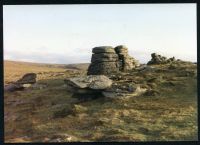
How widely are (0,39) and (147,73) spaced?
57.3 feet

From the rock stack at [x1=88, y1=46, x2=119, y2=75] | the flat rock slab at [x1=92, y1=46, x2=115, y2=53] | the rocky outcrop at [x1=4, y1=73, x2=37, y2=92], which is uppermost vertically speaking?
the flat rock slab at [x1=92, y1=46, x2=115, y2=53]

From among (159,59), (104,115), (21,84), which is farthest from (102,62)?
(104,115)

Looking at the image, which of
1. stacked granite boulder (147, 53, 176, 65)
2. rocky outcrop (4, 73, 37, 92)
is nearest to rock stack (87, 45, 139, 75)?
stacked granite boulder (147, 53, 176, 65)

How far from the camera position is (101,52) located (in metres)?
39.8

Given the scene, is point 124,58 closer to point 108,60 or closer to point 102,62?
point 108,60

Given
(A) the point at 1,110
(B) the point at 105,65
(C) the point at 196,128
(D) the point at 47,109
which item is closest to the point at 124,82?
(B) the point at 105,65

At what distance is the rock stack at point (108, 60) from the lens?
39.4 metres

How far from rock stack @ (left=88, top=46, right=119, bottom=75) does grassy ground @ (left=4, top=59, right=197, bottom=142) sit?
11.9ft

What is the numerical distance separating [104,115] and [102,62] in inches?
412

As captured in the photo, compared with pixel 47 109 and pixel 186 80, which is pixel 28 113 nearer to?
pixel 47 109

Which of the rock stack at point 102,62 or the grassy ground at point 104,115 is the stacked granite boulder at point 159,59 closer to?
the rock stack at point 102,62

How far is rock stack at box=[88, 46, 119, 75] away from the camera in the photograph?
3928 centimetres

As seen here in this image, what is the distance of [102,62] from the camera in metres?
39.8

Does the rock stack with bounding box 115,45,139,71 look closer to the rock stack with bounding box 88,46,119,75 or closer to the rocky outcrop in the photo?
the rock stack with bounding box 88,46,119,75
